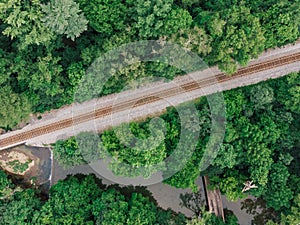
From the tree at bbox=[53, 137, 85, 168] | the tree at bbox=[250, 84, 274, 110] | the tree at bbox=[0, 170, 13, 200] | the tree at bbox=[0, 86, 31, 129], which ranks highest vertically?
the tree at bbox=[0, 86, 31, 129]

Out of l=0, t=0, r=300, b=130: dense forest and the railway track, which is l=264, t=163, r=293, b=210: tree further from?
l=0, t=0, r=300, b=130: dense forest

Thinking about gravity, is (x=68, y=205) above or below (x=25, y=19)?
below

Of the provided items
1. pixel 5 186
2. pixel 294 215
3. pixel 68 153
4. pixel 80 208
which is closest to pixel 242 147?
pixel 294 215

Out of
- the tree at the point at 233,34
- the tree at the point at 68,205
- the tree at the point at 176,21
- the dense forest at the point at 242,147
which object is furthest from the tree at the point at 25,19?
the tree at the point at 68,205

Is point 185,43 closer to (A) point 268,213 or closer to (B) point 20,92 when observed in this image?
(B) point 20,92

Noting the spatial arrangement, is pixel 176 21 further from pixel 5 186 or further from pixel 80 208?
pixel 5 186

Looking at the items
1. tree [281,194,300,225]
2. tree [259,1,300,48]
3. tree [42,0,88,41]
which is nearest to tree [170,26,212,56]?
tree [259,1,300,48]

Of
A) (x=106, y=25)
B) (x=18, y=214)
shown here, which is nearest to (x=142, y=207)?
(x=18, y=214)

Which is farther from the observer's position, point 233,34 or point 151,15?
point 233,34
